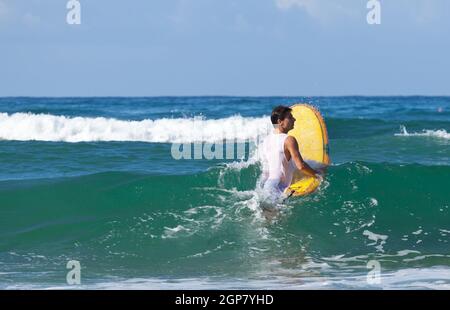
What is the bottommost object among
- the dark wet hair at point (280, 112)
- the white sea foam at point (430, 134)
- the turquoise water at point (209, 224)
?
the turquoise water at point (209, 224)

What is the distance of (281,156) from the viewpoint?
27.8 feet

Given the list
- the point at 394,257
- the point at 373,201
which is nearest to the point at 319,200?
the point at 373,201

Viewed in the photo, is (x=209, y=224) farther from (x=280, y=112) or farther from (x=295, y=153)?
(x=280, y=112)

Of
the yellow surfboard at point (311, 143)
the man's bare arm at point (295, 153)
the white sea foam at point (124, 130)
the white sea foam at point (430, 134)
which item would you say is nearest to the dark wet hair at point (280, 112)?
the man's bare arm at point (295, 153)

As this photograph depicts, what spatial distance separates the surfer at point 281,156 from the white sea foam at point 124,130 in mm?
11507

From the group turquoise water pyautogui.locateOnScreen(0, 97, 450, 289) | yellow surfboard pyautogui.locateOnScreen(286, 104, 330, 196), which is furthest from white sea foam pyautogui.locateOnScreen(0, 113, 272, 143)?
yellow surfboard pyautogui.locateOnScreen(286, 104, 330, 196)

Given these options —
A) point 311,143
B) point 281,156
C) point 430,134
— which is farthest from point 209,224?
point 430,134

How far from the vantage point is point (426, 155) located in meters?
16.2

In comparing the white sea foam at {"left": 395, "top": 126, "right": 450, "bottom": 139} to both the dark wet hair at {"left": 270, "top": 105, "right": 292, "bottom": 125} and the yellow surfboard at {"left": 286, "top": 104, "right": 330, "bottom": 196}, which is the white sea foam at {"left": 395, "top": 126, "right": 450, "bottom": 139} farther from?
the dark wet hair at {"left": 270, "top": 105, "right": 292, "bottom": 125}

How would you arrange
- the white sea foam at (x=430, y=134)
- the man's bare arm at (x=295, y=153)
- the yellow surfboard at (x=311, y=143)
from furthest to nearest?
the white sea foam at (x=430, y=134), the yellow surfboard at (x=311, y=143), the man's bare arm at (x=295, y=153)

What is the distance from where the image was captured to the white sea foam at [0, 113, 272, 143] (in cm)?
2088

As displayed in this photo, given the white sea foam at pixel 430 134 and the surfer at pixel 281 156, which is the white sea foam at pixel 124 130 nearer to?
the white sea foam at pixel 430 134

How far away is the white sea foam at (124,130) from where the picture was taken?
20.9 meters

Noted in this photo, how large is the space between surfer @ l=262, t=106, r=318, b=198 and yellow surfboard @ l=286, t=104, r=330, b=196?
3.90 ft
